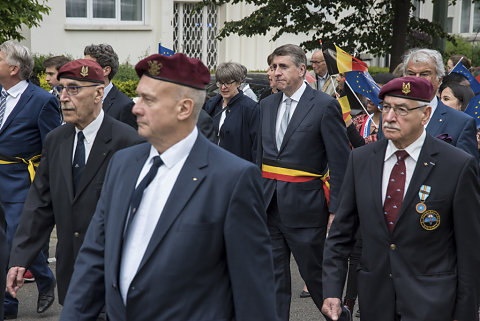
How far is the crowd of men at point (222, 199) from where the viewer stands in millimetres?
3258

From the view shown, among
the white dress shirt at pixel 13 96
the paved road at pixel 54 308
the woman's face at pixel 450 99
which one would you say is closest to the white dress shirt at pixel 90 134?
the white dress shirt at pixel 13 96

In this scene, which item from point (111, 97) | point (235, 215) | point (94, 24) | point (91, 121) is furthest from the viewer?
point (94, 24)

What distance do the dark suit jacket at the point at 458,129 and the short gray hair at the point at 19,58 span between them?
3580mm

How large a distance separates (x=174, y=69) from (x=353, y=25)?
13.5 metres

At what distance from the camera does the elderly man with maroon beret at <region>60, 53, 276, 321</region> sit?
321 cm

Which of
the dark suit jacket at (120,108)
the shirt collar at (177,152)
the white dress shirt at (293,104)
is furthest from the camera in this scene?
the dark suit jacket at (120,108)

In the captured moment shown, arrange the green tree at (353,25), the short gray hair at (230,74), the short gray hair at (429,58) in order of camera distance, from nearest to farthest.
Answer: the short gray hair at (429,58)
the short gray hair at (230,74)
the green tree at (353,25)

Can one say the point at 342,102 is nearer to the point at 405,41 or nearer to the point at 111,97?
the point at 111,97

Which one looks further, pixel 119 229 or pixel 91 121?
pixel 91 121

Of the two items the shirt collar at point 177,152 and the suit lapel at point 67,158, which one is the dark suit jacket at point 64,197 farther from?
the shirt collar at point 177,152

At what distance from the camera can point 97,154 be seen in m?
5.02

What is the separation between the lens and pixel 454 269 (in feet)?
14.6

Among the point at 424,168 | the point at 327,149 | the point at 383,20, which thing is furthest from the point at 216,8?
the point at 424,168

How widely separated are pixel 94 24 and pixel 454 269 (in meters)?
18.2
